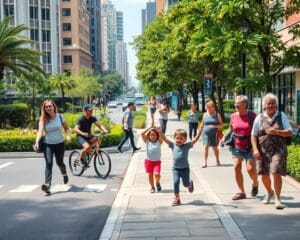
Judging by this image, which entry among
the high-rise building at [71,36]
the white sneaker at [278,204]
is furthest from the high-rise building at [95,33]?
the white sneaker at [278,204]

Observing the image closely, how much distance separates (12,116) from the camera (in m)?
27.9

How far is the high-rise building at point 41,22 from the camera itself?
80.4 meters

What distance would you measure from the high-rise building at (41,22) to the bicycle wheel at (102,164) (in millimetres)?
69493

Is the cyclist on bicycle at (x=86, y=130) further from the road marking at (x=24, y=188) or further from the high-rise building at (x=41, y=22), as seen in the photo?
the high-rise building at (x=41, y=22)

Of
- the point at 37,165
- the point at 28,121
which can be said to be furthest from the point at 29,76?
the point at 37,165

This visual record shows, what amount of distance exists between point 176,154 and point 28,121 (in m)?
20.5

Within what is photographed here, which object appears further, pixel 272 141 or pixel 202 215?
pixel 272 141

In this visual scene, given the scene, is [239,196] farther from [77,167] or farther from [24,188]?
[77,167]

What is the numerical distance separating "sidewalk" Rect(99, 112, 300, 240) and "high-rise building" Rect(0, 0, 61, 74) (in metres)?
72.4

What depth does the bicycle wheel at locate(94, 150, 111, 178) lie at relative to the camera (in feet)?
40.5

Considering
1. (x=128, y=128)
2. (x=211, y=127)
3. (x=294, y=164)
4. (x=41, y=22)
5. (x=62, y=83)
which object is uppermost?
(x=41, y=22)

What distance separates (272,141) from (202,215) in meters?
1.48

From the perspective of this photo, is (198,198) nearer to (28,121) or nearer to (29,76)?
(28,121)

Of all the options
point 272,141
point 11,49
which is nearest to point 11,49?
point 11,49
